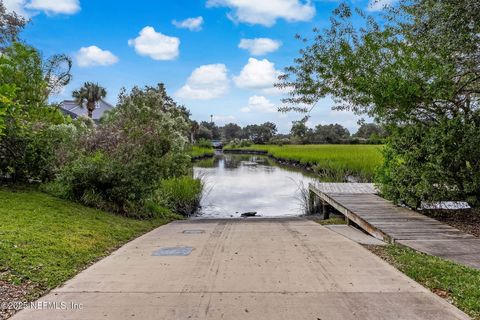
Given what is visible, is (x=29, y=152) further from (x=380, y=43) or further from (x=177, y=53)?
(x=177, y=53)

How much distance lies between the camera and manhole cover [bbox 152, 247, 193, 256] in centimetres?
485

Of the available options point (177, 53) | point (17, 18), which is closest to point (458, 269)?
point (177, 53)

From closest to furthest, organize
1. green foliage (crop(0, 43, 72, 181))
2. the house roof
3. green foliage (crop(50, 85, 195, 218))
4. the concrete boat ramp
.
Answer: the concrete boat ramp
green foliage (crop(50, 85, 195, 218))
green foliage (crop(0, 43, 72, 181))
the house roof

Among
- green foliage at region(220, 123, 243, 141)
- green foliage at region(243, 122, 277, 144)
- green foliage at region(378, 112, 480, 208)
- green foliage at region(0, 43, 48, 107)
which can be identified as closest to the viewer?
green foliage at region(378, 112, 480, 208)

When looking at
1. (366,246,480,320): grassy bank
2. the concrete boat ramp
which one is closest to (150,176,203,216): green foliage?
the concrete boat ramp

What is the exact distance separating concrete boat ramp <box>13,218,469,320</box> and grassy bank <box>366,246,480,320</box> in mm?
137

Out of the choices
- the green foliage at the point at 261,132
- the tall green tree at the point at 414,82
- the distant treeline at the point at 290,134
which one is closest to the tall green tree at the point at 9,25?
the tall green tree at the point at 414,82

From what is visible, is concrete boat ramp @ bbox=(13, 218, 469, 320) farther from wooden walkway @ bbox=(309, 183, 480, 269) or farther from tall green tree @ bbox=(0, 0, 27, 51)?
tall green tree @ bbox=(0, 0, 27, 51)

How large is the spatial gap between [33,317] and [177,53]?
582 inches

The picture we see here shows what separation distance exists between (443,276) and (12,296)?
13.0ft

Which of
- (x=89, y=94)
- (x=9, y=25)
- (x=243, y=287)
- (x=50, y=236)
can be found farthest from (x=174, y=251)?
(x=89, y=94)

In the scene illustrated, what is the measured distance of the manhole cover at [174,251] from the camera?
485 centimetres

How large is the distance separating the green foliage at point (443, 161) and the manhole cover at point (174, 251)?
14.9 ft

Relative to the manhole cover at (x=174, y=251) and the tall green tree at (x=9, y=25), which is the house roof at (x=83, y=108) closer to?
the tall green tree at (x=9, y=25)
